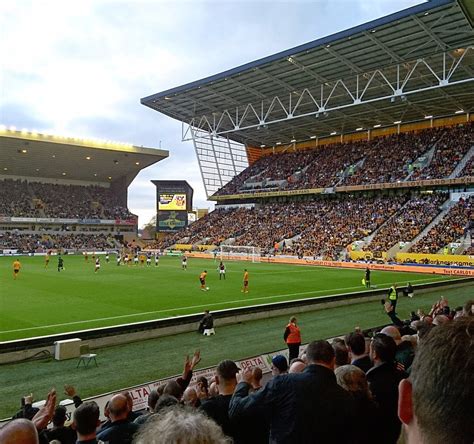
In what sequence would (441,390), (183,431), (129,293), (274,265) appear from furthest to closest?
(274,265) < (129,293) < (183,431) < (441,390)

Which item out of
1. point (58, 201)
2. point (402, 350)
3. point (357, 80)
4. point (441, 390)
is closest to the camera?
point (441, 390)

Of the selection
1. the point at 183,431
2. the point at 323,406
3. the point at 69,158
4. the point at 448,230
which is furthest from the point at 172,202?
the point at 183,431

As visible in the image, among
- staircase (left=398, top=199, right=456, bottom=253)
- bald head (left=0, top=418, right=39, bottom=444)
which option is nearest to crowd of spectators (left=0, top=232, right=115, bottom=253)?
staircase (left=398, top=199, right=456, bottom=253)

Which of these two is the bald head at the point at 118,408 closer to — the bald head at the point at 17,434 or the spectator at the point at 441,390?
the bald head at the point at 17,434

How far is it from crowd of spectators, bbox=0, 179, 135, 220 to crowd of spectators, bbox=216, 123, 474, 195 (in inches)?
871

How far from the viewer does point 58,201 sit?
250 ft

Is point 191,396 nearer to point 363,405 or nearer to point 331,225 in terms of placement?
point 363,405

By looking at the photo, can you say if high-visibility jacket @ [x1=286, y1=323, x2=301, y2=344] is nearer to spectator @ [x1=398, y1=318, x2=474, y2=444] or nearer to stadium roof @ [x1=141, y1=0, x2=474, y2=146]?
spectator @ [x1=398, y1=318, x2=474, y2=444]

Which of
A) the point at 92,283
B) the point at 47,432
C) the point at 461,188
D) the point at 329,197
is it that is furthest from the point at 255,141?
the point at 47,432

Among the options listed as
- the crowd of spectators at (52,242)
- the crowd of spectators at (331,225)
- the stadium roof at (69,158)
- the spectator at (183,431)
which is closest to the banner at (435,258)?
the crowd of spectators at (331,225)

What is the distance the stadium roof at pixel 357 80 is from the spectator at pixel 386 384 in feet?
99.3

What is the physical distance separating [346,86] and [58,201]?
169 feet

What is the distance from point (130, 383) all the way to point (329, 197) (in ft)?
185

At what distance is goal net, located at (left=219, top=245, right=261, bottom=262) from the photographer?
2068 inches
